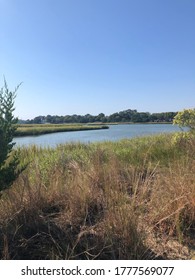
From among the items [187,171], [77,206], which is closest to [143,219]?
[77,206]

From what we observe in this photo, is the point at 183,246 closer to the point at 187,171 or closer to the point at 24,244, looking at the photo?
the point at 187,171

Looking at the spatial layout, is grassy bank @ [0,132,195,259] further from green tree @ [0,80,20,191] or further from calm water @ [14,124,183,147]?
calm water @ [14,124,183,147]

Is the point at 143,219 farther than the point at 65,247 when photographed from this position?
Yes

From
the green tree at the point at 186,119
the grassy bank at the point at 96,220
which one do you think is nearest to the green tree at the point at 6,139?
the grassy bank at the point at 96,220

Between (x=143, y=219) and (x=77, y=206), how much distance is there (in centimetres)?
87

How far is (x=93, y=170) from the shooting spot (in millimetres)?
5531

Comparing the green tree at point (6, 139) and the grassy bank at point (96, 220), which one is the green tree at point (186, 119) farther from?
the green tree at point (6, 139)

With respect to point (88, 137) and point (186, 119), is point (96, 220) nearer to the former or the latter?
point (186, 119)

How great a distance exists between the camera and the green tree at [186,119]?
31.7ft

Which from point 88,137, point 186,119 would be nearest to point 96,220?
point 186,119

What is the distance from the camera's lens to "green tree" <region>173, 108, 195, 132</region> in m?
9.65

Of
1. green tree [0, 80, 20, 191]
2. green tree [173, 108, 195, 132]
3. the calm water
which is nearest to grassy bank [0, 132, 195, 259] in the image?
green tree [0, 80, 20, 191]

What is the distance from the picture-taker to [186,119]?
984 cm
